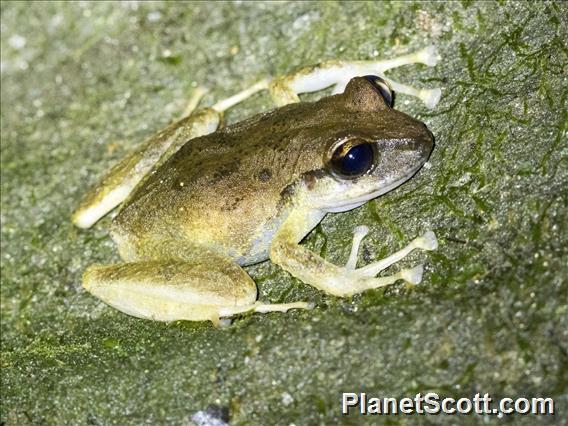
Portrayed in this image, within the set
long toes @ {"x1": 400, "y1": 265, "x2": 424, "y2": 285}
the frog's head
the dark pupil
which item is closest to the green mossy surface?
long toes @ {"x1": 400, "y1": 265, "x2": 424, "y2": 285}

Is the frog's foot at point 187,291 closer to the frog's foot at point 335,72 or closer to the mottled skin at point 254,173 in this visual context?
the mottled skin at point 254,173

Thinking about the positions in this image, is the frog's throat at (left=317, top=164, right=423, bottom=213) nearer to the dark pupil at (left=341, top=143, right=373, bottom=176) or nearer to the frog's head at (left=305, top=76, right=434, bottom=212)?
the frog's head at (left=305, top=76, right=434, bottom=212)

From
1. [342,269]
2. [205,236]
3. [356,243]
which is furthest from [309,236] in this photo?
[205,236]

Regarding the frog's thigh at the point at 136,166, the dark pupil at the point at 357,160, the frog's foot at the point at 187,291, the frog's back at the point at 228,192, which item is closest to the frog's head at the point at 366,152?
the dark pupil at the point at 357,160

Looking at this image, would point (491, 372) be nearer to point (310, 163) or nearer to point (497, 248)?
point (497, 248)

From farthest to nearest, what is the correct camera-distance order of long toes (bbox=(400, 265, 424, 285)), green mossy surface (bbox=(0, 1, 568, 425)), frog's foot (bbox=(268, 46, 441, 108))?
1. frog's foot (bbox=(268, 46, 441, 108))
2. long toes (bbox=(400, 265, 424, 285))
3. green mossy surface (bbox=(0, 1, 568, 425))

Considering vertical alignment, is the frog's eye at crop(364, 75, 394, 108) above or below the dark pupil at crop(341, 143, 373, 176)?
above

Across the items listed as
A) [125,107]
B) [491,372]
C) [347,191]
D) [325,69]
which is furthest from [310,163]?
[125,107]

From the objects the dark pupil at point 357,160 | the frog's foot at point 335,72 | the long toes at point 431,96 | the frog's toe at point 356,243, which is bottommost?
the frog's toe at point 356,243
